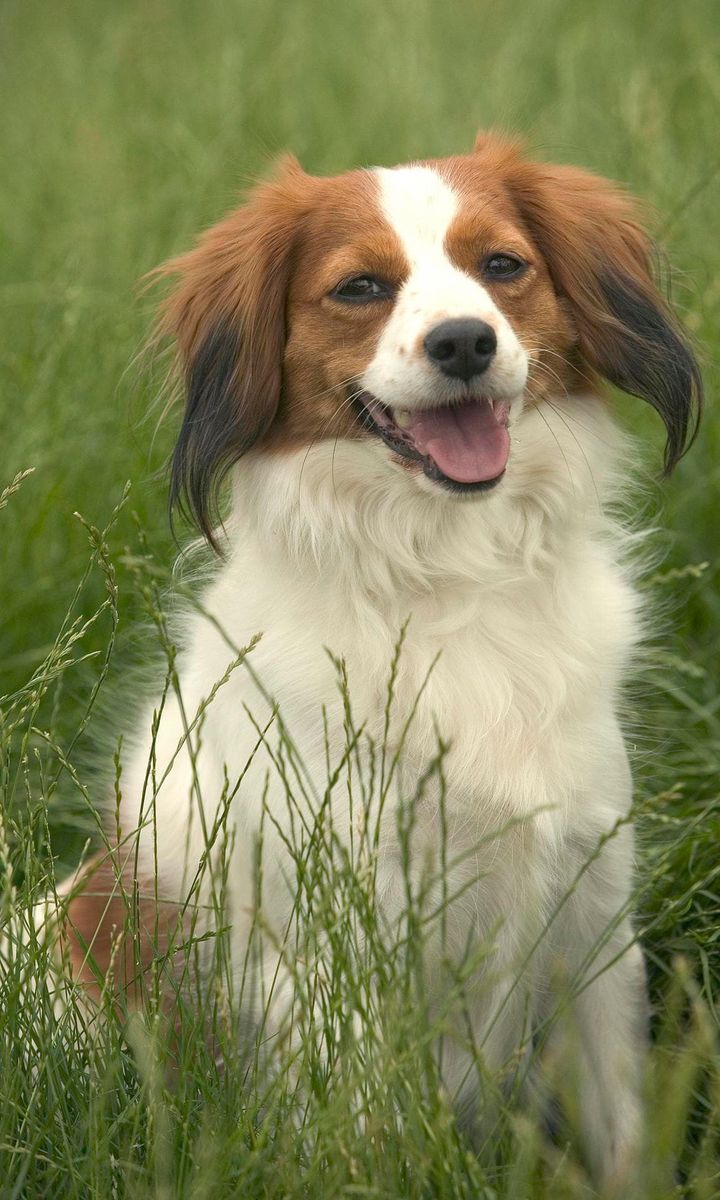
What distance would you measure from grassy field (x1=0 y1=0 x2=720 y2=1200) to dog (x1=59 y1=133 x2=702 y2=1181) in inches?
8.1

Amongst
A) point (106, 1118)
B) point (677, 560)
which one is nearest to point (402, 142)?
point (677, 560)

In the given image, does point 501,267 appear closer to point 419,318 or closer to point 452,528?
point 419,318

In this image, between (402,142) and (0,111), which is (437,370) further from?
(0,111)

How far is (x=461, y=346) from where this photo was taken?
7.61ft

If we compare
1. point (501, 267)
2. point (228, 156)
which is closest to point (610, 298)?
point (501, 267)

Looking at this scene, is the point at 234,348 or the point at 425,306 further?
the point at 234,348

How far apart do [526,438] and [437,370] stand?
0.96 feet

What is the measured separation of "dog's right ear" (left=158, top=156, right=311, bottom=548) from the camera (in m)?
2.62

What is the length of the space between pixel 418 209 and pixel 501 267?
19cm

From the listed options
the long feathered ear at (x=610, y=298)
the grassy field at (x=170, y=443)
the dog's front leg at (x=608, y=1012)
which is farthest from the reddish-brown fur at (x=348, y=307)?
the dog's front leg at (x=608, y=1012)

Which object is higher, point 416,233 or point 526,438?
point 416,233

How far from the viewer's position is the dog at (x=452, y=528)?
2414mm

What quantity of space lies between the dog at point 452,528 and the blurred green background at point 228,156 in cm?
39

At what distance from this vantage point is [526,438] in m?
2.56
